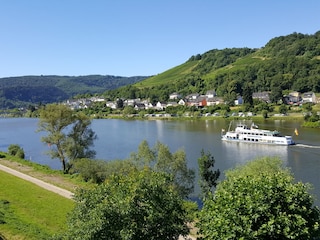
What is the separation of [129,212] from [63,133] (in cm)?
2885

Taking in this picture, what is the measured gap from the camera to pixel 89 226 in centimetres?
1031

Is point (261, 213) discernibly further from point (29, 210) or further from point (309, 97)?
point (309, 97)

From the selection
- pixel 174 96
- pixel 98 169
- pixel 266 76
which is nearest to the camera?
pixel 98 169

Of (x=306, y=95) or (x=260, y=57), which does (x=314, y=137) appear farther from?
(x=260, y=57)

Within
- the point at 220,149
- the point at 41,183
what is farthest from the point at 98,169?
the point at 220,149

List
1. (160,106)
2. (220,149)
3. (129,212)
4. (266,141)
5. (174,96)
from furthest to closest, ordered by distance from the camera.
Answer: (174,96) < (160,106) < (266,141) < (220,149) < (129,212)

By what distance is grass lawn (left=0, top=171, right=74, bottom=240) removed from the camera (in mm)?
17234

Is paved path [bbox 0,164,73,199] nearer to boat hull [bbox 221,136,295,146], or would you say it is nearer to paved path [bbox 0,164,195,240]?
paved path [bbox 0,164,195,240]

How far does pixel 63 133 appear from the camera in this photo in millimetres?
38031

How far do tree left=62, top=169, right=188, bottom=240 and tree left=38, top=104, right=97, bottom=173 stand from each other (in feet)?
86.0

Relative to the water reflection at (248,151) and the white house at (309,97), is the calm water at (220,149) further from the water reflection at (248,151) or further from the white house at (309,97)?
the white house at (309,97)

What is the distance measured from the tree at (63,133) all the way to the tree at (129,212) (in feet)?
86.0

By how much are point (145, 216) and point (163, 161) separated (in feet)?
63.1

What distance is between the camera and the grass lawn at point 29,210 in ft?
56.5
